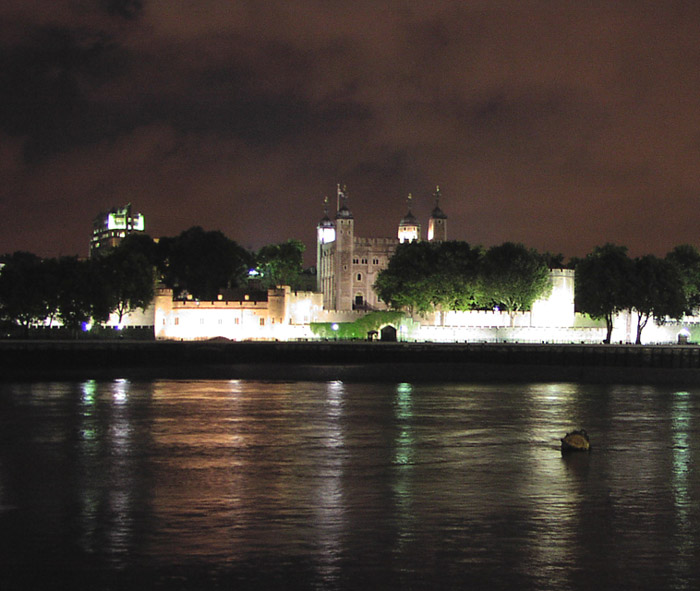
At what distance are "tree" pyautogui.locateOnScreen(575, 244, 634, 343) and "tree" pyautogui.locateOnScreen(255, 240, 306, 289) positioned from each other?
50.2m

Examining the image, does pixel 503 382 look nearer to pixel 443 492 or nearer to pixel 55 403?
pixel 55 403

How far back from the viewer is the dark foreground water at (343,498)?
51.4 ft

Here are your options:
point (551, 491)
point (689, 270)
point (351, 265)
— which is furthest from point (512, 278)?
point (551, 491)

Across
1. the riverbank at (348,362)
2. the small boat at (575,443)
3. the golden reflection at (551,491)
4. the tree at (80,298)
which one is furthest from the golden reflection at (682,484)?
the tree at (80,298)

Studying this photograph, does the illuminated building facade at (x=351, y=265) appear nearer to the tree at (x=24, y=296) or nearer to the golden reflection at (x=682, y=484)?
the tree at (x=24, y=296)

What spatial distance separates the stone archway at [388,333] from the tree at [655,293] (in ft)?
61.7

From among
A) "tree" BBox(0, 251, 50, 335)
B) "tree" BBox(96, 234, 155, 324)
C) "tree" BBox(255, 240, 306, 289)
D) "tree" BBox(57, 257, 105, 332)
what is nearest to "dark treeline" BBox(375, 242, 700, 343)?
"tree" BBox(96, 234, 155, 324)

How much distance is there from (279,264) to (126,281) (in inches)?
1888

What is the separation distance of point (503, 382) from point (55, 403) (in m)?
24.5

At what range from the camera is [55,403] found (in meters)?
40.1

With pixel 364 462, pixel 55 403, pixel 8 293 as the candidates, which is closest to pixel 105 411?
pixel 55 403

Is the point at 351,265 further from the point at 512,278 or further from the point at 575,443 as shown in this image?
the point at 575,443

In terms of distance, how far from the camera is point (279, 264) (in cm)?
12694

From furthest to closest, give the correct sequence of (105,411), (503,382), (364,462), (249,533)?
(503,382), (105,411), (364,462), (249,533)
